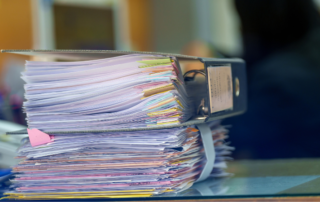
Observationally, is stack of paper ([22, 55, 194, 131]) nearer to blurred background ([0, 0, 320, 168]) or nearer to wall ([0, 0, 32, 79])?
blurred background ([0, 0, 320, 168])

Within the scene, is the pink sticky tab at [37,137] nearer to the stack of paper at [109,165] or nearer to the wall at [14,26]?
the stack of paper at [109,165]

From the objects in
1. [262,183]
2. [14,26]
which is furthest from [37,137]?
Result: [14,26]

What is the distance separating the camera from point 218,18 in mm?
1444

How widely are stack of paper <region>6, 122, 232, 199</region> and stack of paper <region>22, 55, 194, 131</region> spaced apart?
23 millimetres

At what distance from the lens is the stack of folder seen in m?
0.53

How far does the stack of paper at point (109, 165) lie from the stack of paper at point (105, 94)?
2 centimetres

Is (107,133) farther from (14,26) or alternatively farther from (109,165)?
(14,26)

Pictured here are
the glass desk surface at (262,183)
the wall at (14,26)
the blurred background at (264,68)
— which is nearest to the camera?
the glass desk surface at (262,183)

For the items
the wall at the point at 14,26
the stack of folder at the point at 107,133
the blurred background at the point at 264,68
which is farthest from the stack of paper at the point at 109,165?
the wall at the point at 14,26

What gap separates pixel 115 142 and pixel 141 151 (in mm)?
44

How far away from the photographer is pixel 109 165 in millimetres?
549

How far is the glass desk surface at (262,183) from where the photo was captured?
0.50 m

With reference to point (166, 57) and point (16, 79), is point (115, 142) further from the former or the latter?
point (16, 79)

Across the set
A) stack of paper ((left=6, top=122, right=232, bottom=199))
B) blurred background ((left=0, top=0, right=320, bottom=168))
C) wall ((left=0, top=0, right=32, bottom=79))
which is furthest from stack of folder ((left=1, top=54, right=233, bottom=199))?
wall ((left=0, top=0, right=32, bottom=79))
